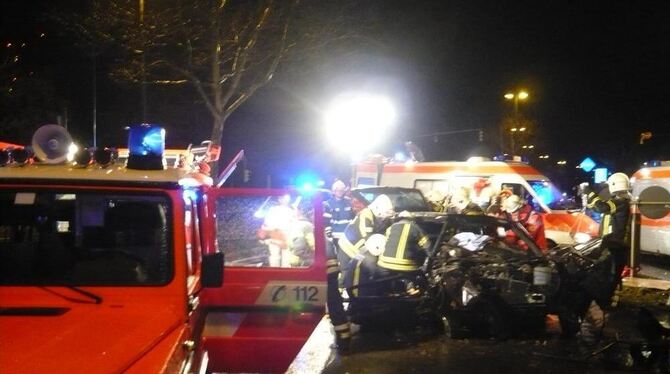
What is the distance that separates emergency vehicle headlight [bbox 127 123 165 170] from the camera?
388cm

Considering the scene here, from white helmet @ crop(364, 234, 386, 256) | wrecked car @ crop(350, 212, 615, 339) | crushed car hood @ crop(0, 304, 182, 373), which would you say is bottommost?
wrecked car @ crop(350, 212, 615, 339)

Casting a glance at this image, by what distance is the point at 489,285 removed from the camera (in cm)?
820

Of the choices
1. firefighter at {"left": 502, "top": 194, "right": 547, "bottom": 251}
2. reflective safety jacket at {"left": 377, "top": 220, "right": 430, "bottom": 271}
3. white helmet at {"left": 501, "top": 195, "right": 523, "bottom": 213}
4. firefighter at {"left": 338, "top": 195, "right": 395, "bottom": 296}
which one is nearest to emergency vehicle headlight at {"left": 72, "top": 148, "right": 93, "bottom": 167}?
reflective safety jacket at {"left": 377, "top": 220, "right": 430, "bottom": 271}

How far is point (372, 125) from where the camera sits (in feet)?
68.4

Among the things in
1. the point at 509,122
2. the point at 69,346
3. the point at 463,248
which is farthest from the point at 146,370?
the point at 509,122

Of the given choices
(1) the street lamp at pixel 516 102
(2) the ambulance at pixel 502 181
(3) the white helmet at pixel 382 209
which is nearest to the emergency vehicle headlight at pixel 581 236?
(2) the ambulance at pixel 502 181

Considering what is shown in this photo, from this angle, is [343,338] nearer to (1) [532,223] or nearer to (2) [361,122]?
(1) [532,223]

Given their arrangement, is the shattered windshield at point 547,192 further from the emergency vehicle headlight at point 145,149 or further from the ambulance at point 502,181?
the emergency vehicle headlight at point 145,149

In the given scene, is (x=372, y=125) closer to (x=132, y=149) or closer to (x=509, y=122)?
(x=132, y=149)

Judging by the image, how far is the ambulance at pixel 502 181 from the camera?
13.9 m

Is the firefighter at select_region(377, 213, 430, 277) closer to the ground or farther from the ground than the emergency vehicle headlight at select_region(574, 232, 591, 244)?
farther from the ground

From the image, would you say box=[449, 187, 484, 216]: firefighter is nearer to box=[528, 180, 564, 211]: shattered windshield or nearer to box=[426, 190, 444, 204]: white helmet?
box=[426, 190, 444, 204]: white helmet

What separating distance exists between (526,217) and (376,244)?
448 cm

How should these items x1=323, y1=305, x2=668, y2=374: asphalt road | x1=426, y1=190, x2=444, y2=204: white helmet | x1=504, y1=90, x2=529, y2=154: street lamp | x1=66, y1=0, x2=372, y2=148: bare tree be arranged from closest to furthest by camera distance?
x1=323, y1=305, x2=668, y2=374: asphalt road
x1=426, y1=190, x2=444, y2=204: white helmet
x1=66, y1=0, x2=372, y2=148: bare tree
x1=504, y1=90, x2=529, y2=154: street lamp
